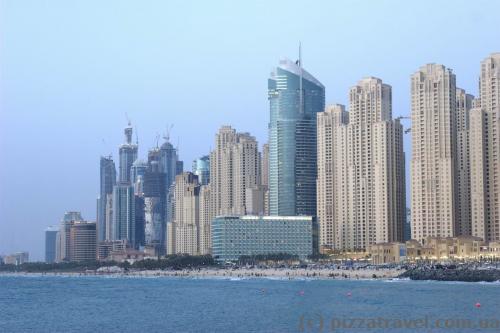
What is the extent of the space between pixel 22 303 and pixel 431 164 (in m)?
86.0

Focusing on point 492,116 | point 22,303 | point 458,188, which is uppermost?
point 492,116

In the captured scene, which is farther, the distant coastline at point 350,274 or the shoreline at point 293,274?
the shoreline at point 293,274

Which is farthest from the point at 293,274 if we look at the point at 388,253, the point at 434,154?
the point at 434,154

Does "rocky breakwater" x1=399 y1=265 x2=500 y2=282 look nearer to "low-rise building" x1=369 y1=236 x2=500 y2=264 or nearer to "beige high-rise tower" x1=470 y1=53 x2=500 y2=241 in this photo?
"low-rise building" x1=369 y1=236 x2=500 y2=264

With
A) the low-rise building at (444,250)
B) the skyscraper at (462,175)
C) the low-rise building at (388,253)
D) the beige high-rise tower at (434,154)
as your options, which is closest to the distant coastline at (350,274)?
the low-rise building at (388,253)

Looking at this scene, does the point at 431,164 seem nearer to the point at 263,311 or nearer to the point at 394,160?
the point at 394,160

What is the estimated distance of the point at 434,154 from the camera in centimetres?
17838

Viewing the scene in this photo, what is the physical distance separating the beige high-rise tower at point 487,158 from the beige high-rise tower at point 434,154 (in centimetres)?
396

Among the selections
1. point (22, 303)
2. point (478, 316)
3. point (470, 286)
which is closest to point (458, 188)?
point (470, 286)

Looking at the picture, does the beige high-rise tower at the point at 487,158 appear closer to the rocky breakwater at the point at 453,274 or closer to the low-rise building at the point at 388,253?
the low-rise building at the point at 388,253

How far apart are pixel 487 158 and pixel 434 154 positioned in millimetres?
9078

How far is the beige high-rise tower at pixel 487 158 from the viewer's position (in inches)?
6885

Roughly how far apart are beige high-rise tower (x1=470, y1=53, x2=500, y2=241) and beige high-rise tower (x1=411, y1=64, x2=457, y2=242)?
13.0ft

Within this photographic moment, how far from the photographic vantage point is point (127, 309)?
97.7 m
